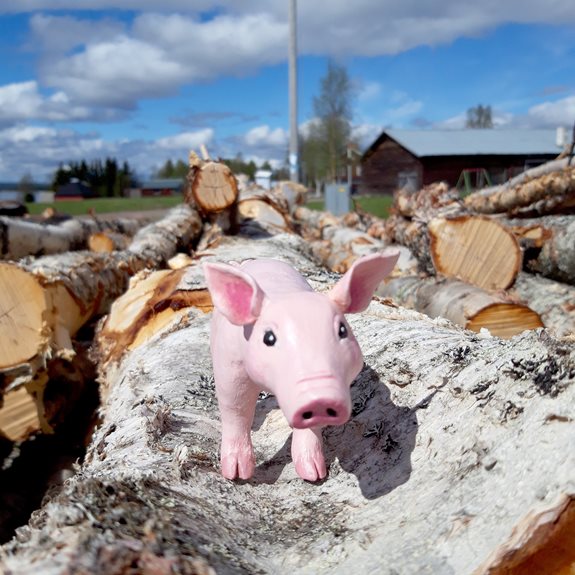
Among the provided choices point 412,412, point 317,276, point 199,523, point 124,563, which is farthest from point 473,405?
A: point 317,276

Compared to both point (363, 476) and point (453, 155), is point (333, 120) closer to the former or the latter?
point (453, 155)

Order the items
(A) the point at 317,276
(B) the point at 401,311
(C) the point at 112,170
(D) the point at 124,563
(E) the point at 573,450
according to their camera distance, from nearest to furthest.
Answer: (D) the point at 124,563 < (E) the point at 573,450 < (B) the point at 401,311 < (A) the point at 317,276 < (C) the point at 112,170

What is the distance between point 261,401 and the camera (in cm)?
248

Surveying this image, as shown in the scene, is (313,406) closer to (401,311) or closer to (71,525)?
(71,525)

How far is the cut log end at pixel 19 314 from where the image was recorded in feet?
11.4

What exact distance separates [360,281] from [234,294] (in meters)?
0.37

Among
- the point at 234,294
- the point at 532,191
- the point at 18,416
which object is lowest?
the point at 18,416

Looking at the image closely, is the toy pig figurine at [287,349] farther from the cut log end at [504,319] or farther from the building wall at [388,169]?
the building wall at [388,169]

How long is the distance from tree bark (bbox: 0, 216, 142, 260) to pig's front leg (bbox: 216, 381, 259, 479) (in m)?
4.63

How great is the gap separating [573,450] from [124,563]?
3.00 feet

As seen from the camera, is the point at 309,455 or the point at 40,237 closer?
the point at 309,455

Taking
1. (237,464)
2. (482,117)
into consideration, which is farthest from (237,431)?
(482,117)

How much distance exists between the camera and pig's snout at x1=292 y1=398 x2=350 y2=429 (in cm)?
136

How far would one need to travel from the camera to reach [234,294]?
1.62m
